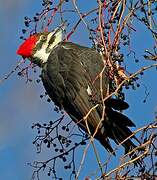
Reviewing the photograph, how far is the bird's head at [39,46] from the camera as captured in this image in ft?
8.46

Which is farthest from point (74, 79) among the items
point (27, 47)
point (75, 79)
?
point (27, 47)

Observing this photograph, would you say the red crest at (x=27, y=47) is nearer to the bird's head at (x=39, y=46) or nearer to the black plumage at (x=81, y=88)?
the bird's head at (x=39, y=46)

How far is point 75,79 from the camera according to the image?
8.87 feet

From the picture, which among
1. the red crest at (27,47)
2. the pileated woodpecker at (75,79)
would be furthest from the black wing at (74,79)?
the red crest at (27,47)

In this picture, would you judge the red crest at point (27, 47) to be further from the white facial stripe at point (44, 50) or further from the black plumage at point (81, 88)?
the black plumage at point (81, 88)

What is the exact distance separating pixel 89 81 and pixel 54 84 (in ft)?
0.69

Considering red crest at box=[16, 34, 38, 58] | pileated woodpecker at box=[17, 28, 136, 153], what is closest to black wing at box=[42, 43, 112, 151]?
pileated woodpecker at box=[17, 28, 136, 153]

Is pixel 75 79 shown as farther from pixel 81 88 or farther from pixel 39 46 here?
pixel 39 46

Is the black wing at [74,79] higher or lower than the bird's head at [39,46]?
lower

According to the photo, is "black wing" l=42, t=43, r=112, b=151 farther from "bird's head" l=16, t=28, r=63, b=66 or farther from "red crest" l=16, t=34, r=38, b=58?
"red crest" l=16, t=34, r=38, b=58

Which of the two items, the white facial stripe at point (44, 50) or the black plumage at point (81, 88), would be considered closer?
the black plumage at point (81, 88)

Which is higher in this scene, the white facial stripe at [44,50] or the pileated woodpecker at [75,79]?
the white facial stripe at [44,50]

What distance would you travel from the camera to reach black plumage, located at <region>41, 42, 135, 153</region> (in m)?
2.49

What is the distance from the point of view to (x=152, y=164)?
1.64m
